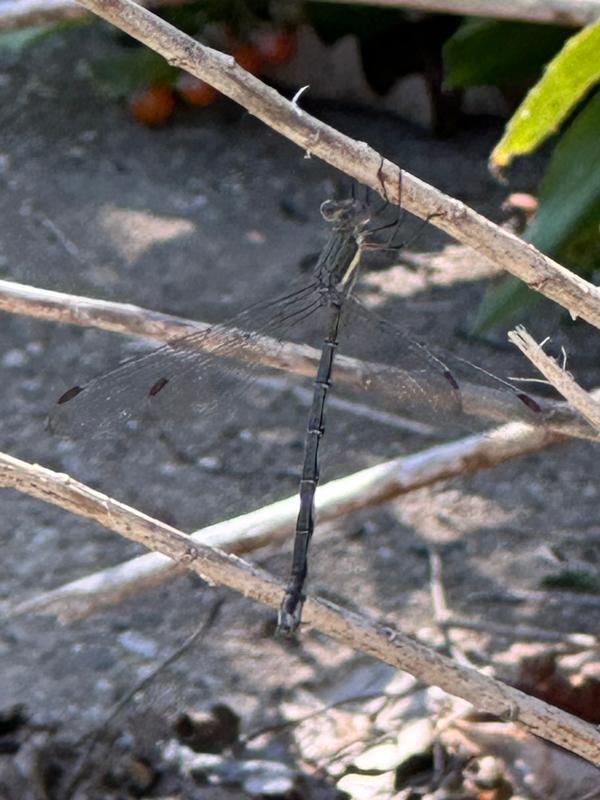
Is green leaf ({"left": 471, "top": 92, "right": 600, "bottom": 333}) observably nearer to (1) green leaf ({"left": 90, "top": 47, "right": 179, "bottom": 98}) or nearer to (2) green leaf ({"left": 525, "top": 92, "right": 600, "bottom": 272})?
(2) green leaf ({"left": 525, "top": 92, "right": 600, "bottom": 272})

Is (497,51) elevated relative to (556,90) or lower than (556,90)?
lower

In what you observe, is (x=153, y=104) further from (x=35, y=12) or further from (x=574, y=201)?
(x=574, y=201)

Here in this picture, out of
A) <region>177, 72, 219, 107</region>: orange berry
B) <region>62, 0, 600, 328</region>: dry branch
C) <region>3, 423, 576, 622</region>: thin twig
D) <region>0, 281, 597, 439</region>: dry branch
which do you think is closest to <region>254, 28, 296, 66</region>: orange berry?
<region>177, 72, 219, 107</region>: orange berry

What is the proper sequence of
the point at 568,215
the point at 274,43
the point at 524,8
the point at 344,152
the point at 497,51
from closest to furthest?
the point at 344,152, the point at 524,8, the point at 568,215, the point at 497,51, the point at 274,43

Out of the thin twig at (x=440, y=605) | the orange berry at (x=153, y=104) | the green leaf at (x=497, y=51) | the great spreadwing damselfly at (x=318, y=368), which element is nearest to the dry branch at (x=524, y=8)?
the great spreadwing damselfly at (x=318, y=368)

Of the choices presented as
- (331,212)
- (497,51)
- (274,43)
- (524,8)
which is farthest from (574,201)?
(274,43)

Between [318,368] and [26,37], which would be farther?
[26,37]

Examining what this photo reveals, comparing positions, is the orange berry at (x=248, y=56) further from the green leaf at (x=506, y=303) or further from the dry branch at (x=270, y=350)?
the dry branch at (x=270, y=350)

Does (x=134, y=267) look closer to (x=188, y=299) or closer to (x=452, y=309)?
(x=188, y=299)
